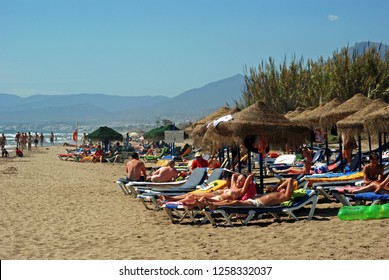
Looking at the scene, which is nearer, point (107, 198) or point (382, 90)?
point (107, 198)

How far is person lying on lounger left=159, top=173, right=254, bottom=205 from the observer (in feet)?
31.6

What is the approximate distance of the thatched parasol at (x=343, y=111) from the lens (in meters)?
14.7

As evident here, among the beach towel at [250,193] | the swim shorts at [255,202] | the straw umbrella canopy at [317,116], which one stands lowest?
the swim shorts at [255,202]

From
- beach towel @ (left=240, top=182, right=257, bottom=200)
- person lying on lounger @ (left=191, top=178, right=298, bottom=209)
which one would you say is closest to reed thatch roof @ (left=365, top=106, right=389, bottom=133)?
person lying on lounger @ (left=191, top=178, right=298, bottom=209)

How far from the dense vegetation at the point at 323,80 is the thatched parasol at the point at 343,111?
57.2 ft

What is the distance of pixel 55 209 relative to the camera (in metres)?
11.5

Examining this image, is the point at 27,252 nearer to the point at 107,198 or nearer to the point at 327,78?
the point at 107,198

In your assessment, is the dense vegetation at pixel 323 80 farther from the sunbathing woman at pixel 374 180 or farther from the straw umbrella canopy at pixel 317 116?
the sunbathing woman at pixel 374 180

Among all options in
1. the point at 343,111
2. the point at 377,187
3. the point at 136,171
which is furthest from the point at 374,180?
the point at 136,171

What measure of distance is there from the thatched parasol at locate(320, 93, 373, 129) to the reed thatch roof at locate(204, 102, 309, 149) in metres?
Answer: 4.01

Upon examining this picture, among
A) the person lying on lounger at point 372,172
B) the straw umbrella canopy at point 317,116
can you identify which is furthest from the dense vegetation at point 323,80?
the person lying on lounger at point 372,172

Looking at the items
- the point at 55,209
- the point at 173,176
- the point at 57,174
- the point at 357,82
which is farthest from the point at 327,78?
the point at 55,209
